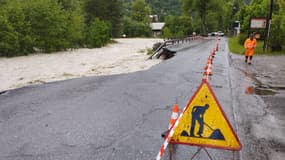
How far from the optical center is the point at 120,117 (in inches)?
233

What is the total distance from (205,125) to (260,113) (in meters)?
3.34

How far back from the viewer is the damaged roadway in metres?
4.21

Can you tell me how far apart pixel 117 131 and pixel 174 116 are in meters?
1.69

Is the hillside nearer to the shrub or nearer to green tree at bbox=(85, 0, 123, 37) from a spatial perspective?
green tree at bbox=(85, 0, 123, 37)

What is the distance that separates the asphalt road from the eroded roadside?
33cm

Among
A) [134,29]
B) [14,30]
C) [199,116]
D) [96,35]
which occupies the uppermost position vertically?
[134,29]

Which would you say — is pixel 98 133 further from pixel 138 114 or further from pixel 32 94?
pixel 32 94

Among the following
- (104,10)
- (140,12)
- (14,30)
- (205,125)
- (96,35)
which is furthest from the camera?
(140,12)

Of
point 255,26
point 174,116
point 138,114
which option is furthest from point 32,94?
point 255,26

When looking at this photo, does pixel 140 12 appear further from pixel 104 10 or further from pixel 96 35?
pixel 96 35

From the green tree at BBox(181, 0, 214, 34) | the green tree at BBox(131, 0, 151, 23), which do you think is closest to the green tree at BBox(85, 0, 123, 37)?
the green tree at BBox(181, 0, 214, 34)

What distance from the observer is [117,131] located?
509 centimetres

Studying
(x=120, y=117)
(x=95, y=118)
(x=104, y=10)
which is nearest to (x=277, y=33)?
(x=120, y=117)

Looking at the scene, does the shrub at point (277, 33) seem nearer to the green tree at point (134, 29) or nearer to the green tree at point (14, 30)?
the green tree at point (14, 30)
